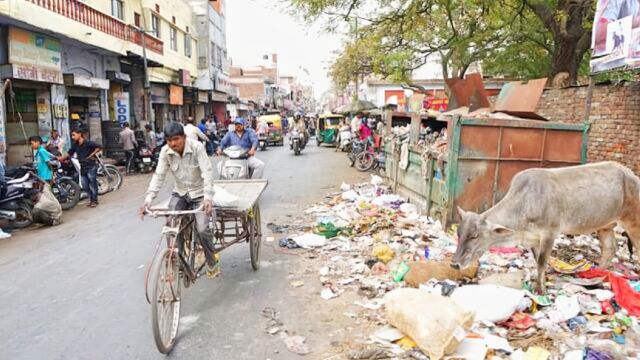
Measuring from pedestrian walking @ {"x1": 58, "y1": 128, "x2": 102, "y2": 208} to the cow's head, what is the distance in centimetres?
796

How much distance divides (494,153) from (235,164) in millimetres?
4485

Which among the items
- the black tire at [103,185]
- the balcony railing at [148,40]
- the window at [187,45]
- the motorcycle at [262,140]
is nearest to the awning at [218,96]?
the window at [187,45]

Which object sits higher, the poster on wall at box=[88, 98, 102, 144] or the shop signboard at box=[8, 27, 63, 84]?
the shop signboard at box=[8, 27, 63, 84]

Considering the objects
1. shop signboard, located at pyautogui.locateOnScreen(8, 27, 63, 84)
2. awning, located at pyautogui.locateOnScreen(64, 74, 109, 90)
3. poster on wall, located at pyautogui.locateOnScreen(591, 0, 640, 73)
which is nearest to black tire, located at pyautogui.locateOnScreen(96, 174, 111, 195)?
shop signboard, located at pyautogui.locateOnScreen(8, 27, 63, 84)

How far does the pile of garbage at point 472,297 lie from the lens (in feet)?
11.7

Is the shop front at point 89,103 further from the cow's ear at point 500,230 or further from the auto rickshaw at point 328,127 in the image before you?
the auto rickshaw at point 328,127

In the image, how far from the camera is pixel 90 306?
4.55m

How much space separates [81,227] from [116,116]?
37.9 ft

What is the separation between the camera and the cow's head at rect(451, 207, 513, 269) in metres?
4.57

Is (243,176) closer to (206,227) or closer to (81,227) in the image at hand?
(81,227)

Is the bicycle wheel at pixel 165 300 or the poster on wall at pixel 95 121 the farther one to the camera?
the poster on wall at pixel 95 121

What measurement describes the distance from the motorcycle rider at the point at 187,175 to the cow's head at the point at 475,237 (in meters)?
2.38

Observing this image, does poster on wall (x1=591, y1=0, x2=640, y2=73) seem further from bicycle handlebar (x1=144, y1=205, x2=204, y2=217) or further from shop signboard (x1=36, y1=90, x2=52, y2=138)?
shop signboard (x1=36, y1=90, x2=52, y2=138)

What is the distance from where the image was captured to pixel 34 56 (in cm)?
1283
